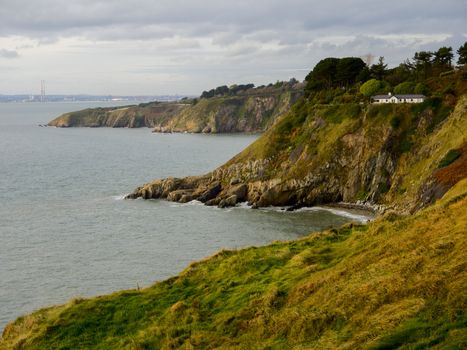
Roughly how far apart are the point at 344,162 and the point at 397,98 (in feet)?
52.7

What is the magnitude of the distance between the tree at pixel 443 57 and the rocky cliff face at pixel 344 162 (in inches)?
1214

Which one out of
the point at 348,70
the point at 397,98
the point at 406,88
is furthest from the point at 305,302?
the point at 348,70

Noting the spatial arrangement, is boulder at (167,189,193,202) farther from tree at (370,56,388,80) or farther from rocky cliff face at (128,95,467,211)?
tree at (370,56,388,80)

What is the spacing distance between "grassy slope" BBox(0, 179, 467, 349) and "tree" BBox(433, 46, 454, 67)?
291ft

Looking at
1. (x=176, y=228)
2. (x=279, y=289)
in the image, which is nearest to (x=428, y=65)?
(x=176, y=228)

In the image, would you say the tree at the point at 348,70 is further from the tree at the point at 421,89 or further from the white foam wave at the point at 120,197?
the white foam wave at the point at 120,197

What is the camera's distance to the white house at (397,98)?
92.2 meters

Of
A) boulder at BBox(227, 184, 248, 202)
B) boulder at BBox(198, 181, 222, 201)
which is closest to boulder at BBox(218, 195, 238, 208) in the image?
boulder at BBox(227, 184, 248, 202)

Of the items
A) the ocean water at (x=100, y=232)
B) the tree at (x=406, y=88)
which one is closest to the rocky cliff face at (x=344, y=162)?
the ocean water at (x=100, y=232)

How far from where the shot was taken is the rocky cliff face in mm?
80625

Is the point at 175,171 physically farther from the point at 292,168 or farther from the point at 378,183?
the point at 378,183

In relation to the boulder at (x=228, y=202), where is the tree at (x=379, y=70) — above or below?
above

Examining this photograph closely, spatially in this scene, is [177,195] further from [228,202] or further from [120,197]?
[120,197]

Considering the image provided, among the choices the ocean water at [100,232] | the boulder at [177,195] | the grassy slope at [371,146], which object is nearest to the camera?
the ocean water at [100,232]
